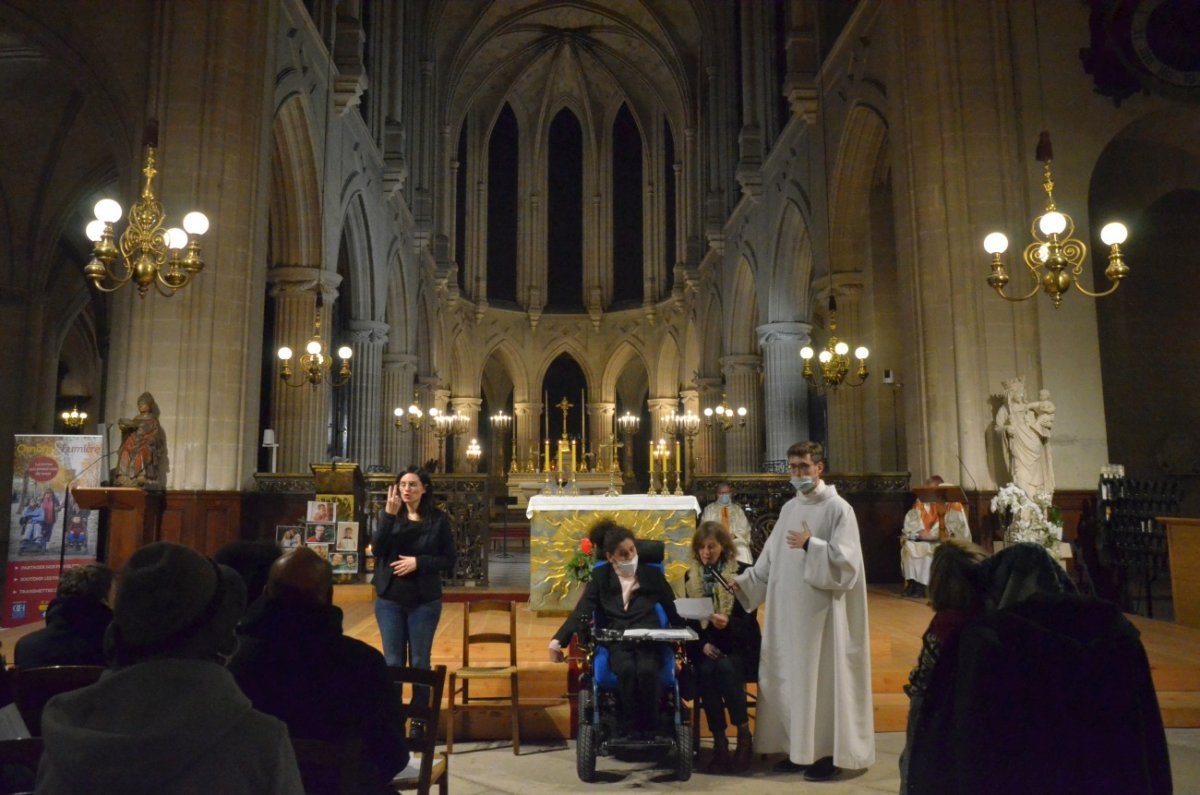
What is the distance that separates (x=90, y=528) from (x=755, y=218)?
13944 mm

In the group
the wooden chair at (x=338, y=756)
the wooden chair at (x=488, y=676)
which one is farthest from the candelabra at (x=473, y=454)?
the wooden chair at (x=338, y=756)

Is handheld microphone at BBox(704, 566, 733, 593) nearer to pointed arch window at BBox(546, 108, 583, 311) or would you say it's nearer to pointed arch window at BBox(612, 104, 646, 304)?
pointed arch window at BBox(612, 104, 646, 304)

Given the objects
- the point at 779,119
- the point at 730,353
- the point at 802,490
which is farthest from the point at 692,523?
the point at 730,353

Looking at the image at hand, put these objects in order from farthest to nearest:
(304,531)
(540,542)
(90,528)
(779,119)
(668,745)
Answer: (779,119) → (304,531) → (90,528) → (540,542) → (668,745)

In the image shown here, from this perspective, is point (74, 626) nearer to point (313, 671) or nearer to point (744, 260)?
point (313, 671)

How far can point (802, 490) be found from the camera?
4.34m

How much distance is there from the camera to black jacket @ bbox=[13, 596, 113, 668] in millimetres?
2992

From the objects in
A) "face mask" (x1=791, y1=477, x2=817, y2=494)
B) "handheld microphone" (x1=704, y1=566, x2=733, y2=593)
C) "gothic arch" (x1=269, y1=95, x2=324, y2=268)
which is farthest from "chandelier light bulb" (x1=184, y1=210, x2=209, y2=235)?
"gothic arch" (x1=269, y1=95, x2=324, y2=268)

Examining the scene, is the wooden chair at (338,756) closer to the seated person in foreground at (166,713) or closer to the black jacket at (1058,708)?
the seated person in foreground at (166,713)

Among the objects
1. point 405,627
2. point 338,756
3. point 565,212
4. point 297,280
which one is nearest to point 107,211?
point 405,627

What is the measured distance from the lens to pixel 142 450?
325 inches

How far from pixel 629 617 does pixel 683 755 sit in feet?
2.27

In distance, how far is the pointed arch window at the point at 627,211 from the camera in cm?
2941

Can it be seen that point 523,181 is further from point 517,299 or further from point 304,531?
point 304,531
